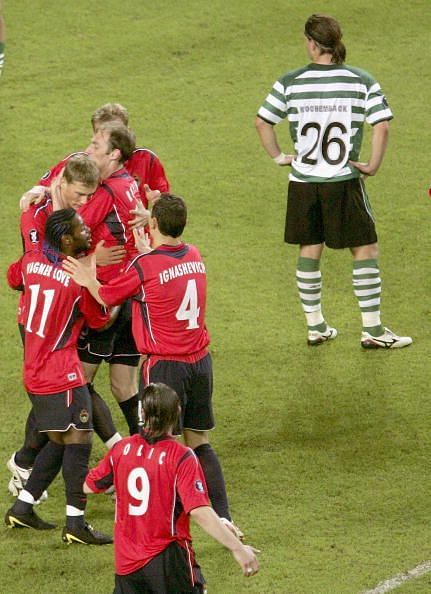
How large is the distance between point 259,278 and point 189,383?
10.2ft

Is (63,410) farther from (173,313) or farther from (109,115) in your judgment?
(109,115)

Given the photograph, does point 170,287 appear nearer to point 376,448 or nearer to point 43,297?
point 43,297

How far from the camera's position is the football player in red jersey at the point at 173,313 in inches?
242

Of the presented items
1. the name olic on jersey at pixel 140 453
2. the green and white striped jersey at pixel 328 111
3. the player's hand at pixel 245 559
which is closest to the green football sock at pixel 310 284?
the green and white striped jersey at pixel 328 111

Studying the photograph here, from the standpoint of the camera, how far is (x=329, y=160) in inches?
320

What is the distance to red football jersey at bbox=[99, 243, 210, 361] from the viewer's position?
20.1ft

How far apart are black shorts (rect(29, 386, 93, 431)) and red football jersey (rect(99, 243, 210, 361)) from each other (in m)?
0.41

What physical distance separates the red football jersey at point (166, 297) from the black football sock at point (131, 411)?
86 centimetres

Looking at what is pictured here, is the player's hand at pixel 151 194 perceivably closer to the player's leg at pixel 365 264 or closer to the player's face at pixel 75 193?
the player's face at pixel 75 193

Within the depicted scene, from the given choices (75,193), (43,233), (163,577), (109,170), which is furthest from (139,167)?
(163,577)

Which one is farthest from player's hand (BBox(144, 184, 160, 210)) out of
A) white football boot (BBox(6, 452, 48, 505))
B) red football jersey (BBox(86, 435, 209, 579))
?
red football jersey (BBox(86, 435, 209, 579))

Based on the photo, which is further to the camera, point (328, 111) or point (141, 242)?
point (328, 111)

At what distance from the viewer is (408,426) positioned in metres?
7.51

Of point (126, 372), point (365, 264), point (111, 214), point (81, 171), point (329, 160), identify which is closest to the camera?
point (81, 171)
